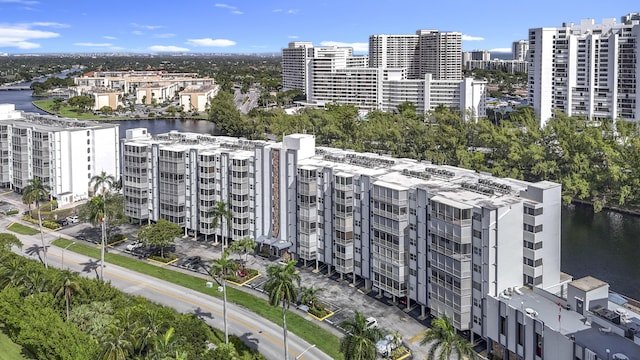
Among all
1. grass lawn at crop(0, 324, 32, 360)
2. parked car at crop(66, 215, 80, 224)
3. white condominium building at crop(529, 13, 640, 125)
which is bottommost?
grass lawn at crop(0, 324, 32, 360)

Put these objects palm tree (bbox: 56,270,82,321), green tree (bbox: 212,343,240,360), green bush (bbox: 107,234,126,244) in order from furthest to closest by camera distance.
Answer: green bush (bbox: 107,234,126,244) < palm tree (bbox: 56,270,82,321) < green tree (bbox: 212,343,240,360)

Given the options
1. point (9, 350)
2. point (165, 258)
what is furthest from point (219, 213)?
point (9, 350)

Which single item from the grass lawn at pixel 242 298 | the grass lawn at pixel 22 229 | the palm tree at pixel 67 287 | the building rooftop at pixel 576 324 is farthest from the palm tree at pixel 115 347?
the grass lawn at pixel 22 229

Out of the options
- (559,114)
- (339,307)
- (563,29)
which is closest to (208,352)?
(339,307)

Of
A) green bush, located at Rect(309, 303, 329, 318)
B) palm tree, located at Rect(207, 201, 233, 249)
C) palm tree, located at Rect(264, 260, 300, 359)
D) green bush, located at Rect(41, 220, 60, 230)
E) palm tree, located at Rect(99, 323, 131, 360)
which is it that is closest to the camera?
palm tree, located at Rect(99, 323, 131, 360)

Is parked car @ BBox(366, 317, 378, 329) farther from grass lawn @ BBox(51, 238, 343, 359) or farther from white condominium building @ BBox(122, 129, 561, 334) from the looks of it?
white condominium building @ BBox(122, 129, 561, 334)

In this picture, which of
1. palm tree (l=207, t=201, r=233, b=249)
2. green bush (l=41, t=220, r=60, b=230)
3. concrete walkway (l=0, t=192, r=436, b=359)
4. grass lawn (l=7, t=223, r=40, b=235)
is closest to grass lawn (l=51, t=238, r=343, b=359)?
concrete walkway (l=0, t=192, r=436, b=359)

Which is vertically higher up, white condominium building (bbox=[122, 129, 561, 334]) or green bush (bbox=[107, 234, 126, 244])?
white condominium building (bbox=[122, 129, 561, 334])
